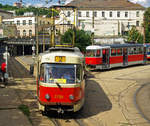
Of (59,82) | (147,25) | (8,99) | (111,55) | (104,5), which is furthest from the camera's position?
(104,5)

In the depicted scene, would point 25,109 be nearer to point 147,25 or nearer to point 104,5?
point 147,25

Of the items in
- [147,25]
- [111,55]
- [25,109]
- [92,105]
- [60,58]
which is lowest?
[92,105]

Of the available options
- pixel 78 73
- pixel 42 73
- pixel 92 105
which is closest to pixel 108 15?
pixel 92 105

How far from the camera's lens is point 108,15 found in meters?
82.4

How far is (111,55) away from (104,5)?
5615 cm

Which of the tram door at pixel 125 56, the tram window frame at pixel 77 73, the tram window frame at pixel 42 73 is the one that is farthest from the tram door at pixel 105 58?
the tram window frame at pixel 42 73

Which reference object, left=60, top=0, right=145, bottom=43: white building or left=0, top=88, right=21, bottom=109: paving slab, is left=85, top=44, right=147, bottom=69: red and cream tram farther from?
left=60, top=0, right=145, bottom=43: white building

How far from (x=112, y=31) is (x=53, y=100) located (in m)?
71.4

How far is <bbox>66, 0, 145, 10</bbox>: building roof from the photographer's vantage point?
267ft

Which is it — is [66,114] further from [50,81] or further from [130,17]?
[130,17]

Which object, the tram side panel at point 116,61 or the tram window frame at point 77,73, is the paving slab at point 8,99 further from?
the tram side panel at point 116,61

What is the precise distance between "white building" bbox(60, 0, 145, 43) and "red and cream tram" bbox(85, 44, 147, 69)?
47.2 meters

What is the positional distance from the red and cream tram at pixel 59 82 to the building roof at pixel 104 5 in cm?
7101

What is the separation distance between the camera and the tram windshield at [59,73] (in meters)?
10.9
